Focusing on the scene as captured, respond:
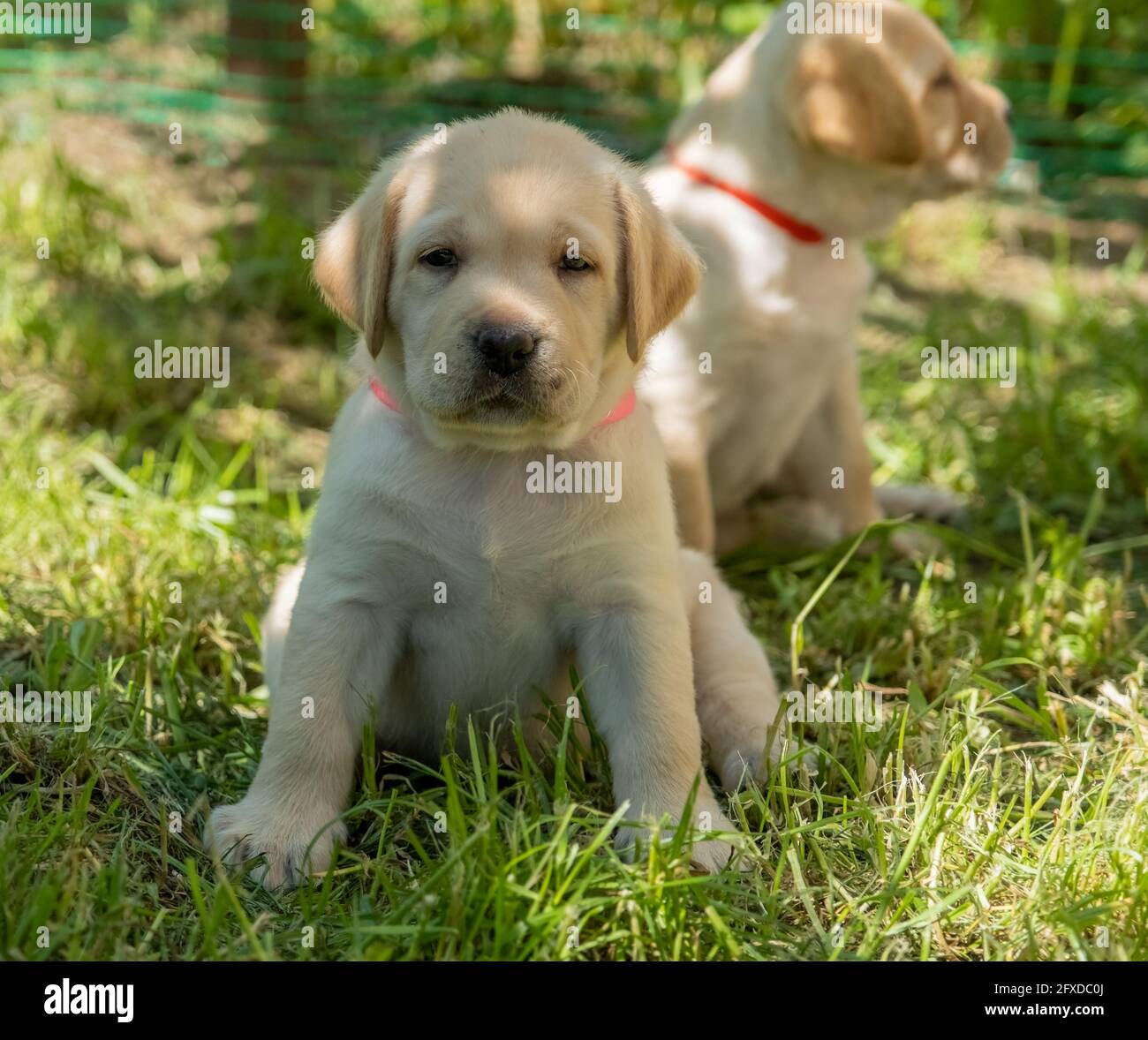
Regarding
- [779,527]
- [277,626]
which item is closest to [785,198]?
[779,527]

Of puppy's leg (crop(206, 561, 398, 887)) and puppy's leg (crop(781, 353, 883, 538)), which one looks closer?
puppy's leg (crop(206, 561, 398, 887))

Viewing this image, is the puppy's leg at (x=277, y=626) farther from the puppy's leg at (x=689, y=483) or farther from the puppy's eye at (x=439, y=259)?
the puppy's leg at (x=689, y=483)

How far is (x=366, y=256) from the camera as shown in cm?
320

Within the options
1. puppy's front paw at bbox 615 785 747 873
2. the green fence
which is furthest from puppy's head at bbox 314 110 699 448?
the green fence

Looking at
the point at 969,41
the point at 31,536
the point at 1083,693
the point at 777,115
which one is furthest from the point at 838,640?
the point at 969,41

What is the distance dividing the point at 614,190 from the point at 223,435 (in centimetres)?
284

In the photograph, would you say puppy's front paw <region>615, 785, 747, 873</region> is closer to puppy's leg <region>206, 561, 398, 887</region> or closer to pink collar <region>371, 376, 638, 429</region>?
puppy's leg <region>206, 561, 398, 887</region>

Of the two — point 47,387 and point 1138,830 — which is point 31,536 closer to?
point 47,387

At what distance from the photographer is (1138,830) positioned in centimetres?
310

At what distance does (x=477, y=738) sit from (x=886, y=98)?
2529 mm

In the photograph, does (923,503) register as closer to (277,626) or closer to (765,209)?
(765,209)

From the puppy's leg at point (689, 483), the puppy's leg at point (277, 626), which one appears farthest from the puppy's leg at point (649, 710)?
the puppy's leg at point (689, 483)

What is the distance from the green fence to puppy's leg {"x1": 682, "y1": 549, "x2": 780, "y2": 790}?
15.9 feet

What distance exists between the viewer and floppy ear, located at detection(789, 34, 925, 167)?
15.0 ft
